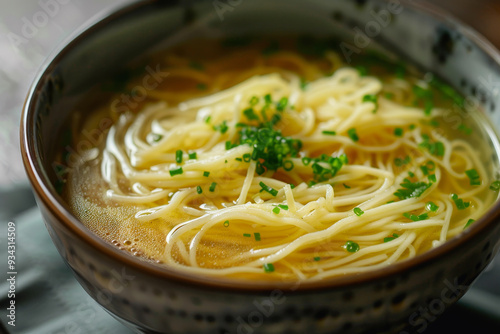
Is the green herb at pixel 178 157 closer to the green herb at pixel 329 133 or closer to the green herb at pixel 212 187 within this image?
the green herb at pixel 212 187

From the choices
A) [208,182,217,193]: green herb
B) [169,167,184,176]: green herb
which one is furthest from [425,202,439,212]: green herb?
[169,167,184,176]: green herb

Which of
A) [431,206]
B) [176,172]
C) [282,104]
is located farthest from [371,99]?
[176,172]

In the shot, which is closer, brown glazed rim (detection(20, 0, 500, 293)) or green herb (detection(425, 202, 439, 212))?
brown glazed rim (detection(20, 0, 500, 293))

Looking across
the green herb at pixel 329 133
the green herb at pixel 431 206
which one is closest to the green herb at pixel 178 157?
the green herb at pixel 329 133

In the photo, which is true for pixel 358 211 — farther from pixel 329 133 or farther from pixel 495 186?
pixel 495 186

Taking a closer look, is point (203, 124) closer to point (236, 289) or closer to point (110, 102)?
point (110, 102)

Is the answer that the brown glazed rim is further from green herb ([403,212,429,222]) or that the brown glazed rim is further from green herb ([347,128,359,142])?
green herb ([347,128,359,142])
